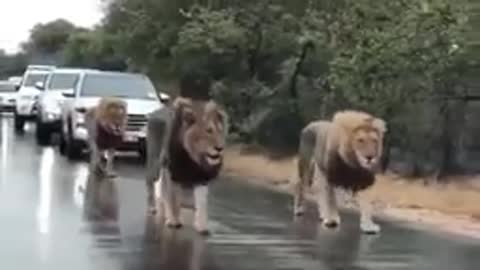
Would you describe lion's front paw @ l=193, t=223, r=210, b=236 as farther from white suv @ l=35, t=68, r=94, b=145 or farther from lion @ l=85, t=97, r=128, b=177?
white suv @ l=35, t=68, r=94, b=145

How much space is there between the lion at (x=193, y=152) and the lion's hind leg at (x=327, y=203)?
1.83m

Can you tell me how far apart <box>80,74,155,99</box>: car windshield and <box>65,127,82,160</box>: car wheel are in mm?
1068

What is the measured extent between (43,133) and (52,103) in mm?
1193

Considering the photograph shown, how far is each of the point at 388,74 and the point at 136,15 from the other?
40.5 ft

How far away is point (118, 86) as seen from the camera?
2817 cm

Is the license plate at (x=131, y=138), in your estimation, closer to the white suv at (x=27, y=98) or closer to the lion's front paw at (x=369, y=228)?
the lion's front paw at (x=369, y=228)

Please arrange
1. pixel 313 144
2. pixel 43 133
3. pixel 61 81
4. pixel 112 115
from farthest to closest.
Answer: pixel 61 81 → pixel 43 133 → pixel 112 115 → pixel 313 144

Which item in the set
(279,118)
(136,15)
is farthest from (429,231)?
(136,15)

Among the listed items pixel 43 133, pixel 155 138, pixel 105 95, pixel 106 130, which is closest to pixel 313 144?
pixel 155 138

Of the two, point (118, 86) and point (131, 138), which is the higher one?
point (118, 86)

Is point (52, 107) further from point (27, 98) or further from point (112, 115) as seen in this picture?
point (112, 115)

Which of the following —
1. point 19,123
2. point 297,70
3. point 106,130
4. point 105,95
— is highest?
point 297,70

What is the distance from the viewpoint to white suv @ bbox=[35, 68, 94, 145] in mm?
32938

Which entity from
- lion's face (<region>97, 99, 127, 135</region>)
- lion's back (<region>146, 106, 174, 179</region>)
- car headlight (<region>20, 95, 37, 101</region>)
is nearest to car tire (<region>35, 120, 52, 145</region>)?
car headlight (<region>20, 95, 37, 101</region>)
